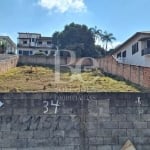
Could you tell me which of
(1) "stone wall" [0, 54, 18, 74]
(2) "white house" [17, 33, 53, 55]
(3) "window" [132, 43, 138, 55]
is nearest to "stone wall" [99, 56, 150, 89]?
(3) "window" [132, 43, 138, 55]

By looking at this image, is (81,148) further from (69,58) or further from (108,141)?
(69,58)

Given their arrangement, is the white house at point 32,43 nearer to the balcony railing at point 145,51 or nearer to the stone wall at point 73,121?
the balcony railing at point 145,51

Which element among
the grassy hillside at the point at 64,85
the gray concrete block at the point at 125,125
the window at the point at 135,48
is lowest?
the gray concrete block at the point at 125,125

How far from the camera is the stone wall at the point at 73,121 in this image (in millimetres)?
6398

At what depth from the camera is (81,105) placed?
21.6 feet

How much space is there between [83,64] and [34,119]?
75.0ft

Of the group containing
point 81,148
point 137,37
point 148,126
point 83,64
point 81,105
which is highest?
point 137,37

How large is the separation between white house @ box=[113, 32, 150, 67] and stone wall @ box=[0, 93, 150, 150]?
19038 mm


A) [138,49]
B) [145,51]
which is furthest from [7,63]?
[138,49]

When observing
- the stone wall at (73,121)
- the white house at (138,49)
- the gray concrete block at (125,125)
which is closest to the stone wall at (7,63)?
the white house at (138,49)

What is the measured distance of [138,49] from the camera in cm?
2653

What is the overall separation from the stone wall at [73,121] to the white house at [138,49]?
1904cm

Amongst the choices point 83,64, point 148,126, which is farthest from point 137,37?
point 148,126

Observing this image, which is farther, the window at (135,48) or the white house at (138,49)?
the window at (135,48)
